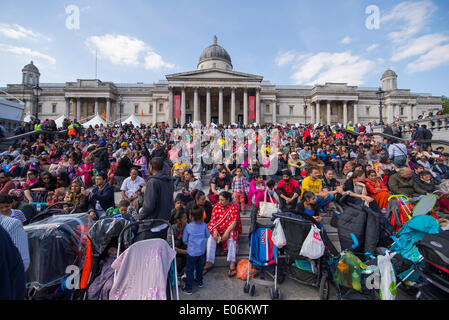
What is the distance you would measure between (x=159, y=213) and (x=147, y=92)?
45167mm

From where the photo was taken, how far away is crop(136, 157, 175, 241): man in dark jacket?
10.8 ft

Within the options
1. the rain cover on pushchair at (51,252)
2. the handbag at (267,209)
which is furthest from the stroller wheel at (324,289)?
the rain cover on pushchair at (51,252)

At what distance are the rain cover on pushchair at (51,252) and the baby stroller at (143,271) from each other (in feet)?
2.25

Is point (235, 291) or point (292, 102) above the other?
point (292, 102)

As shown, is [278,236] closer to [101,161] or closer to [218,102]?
[101,161]

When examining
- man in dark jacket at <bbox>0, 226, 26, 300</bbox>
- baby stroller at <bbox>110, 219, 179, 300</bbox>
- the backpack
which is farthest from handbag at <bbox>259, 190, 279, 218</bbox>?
man in dark jacket at <bbox>0, 226, 26, 300</bbox>

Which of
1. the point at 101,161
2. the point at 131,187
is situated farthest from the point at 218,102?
the point at 131,187

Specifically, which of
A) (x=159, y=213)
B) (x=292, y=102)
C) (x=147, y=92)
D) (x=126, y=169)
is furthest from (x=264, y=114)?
(x=159, y=213)

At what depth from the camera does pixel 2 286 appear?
5.52 feet

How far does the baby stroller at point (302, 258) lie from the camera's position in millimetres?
3410

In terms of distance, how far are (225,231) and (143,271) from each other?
1.75 m

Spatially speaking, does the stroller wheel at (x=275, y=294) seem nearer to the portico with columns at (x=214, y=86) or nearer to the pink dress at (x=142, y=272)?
the pink dress at (x=142, y=272)
